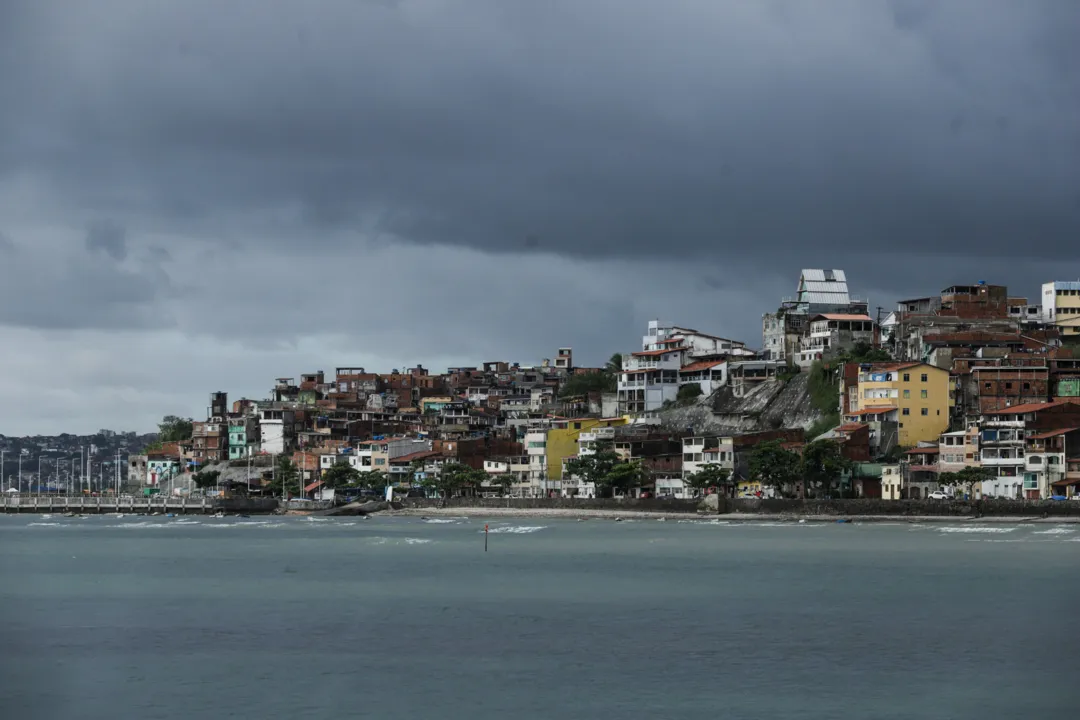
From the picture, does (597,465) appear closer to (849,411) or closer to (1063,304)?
(849,411)

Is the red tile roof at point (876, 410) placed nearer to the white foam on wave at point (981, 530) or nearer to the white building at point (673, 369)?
the white foam on wave at point (981, 530)

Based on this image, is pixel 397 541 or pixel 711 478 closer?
pixel 397 541

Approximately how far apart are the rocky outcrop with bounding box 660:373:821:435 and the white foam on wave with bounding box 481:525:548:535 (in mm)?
30020

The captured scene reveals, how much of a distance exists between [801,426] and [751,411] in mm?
9506

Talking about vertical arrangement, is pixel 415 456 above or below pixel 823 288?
below

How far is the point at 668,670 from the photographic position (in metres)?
46.1

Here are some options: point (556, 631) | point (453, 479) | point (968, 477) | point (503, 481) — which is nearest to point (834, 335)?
point (503, 481)

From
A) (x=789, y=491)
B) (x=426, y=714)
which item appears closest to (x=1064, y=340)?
(x=789, y=491)

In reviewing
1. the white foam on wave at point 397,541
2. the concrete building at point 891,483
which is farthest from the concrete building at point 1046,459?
the white foam on wave at point 397,541

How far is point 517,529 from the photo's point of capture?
12825 cm

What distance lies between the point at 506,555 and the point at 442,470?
2991 inches

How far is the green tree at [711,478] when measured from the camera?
139 meters

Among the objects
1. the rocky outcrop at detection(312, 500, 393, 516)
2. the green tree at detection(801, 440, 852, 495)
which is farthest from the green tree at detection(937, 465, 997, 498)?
the rocky outcrop at detection(312, 500, 393, 516)

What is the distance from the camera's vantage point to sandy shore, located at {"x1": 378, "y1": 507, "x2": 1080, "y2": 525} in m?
116
